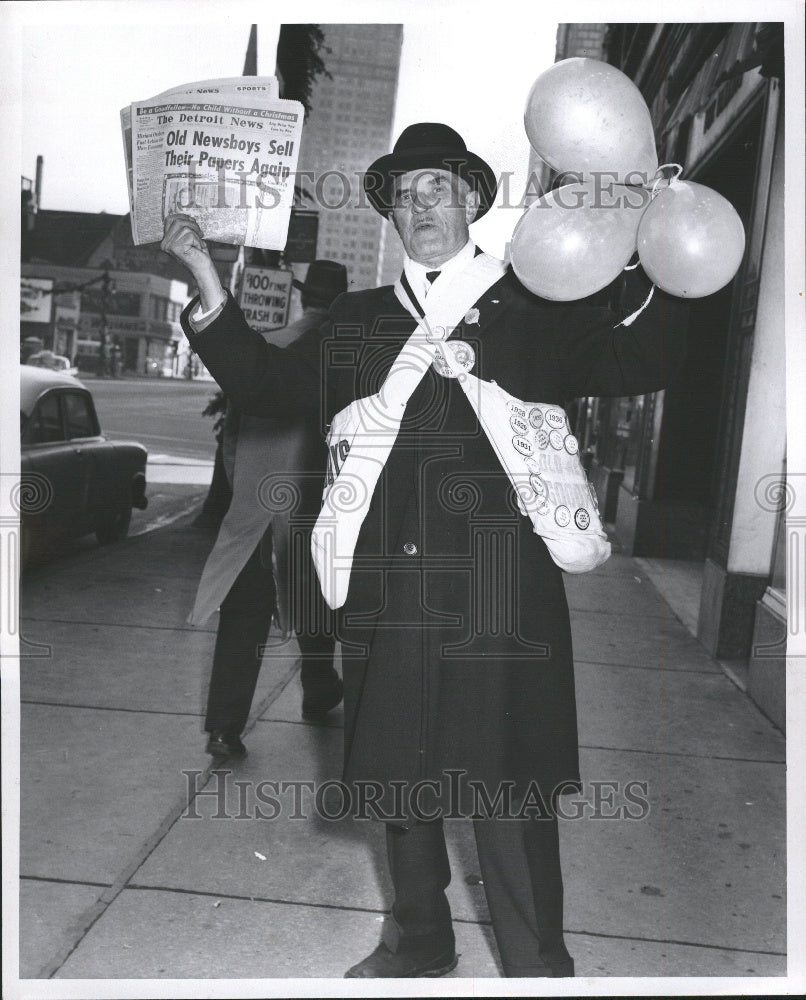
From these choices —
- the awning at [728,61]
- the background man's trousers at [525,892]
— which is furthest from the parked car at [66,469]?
the background man's trousers at [525,892]

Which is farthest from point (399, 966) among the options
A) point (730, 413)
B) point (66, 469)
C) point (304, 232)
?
point (304, 232)

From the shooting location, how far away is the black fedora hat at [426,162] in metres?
2.58

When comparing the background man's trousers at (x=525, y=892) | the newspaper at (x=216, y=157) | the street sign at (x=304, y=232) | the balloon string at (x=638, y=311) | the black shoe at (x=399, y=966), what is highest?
the street sign at (x=304, y=232)

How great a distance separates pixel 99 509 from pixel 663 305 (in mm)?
7346

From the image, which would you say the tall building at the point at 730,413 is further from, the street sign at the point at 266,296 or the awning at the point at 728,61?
the street sign at the point at 266,296

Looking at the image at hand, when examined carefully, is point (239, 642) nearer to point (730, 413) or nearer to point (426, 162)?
point (426, 162)

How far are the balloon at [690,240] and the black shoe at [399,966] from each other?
178 cm

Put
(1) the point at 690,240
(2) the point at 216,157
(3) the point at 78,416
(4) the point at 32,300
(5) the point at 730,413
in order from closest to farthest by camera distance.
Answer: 1. (1) the point at 690,240
2. (2) the point at 216,157
3. (5) the point at 730,413
4. (3) the point at 78,416
5. (4) the point at 32,300

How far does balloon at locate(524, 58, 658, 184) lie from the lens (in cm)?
219

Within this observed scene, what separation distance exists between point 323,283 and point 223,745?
1919mm

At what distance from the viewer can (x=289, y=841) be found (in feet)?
11.8

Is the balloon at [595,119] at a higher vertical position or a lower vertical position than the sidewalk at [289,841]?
higher

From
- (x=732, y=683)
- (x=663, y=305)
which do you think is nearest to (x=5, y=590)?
(x=663, y=305)

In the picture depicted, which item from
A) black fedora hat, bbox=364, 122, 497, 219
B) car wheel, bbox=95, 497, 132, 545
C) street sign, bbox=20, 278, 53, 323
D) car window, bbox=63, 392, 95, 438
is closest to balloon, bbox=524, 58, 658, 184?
black fedora hat, bbox=364, 122, 497, 219
